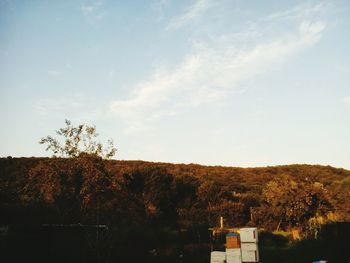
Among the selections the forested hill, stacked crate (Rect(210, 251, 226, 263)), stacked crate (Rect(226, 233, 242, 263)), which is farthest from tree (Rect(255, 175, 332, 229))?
stacked crate (Rect(210, 251, 226, 263))

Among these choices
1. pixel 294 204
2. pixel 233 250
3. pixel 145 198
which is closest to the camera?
pixel 233 250

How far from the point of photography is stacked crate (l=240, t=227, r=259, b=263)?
43.4 feet

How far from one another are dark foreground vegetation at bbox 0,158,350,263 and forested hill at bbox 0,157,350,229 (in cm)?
7

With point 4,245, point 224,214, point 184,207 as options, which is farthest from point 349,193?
point 4,245

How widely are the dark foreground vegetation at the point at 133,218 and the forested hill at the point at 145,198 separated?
0.07 metres

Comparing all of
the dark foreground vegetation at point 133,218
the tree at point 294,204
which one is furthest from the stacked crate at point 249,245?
the tree at point 294,204

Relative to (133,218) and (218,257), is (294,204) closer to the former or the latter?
(133,218)

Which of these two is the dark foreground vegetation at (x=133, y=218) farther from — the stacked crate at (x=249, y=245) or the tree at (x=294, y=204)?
the stacked crate at (x=249, y=245)

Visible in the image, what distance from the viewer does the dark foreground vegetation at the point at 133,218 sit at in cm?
1777

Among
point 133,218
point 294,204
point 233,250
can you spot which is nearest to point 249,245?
point 233,250

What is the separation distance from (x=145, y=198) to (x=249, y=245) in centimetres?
2463

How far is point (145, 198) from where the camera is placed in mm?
37094

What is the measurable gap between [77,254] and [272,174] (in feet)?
184

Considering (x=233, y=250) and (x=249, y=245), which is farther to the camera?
(x=233, y=250)
